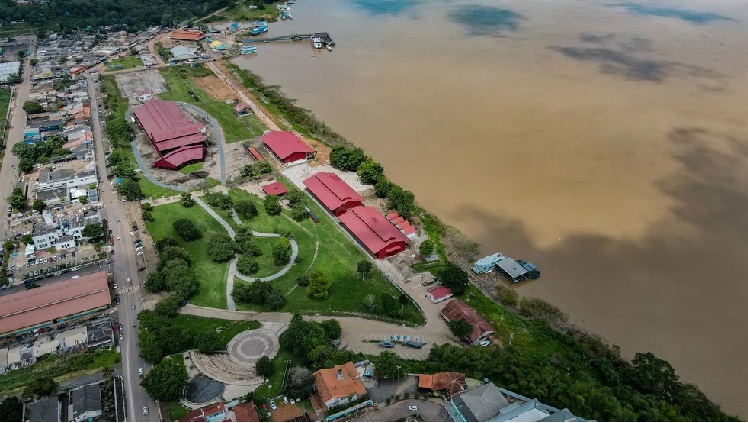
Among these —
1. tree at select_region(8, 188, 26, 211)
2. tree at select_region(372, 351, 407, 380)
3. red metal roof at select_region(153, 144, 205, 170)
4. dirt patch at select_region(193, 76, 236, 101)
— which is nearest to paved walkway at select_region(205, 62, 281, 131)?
dirt patch at select_region(193, 76, 236, 101)

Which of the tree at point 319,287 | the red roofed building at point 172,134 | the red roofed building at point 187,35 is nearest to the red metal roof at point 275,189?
the red roofed building at point 172,134

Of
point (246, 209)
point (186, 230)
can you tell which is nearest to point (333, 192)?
point (246, 209)

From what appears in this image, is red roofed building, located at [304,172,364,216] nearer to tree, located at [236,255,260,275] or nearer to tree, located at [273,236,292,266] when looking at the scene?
tree, located at [273,236,292,266]

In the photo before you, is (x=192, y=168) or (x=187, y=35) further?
(x=187, y=35)

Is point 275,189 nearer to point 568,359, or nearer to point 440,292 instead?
point 440,292

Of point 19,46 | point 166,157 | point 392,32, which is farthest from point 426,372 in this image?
point 19,46
